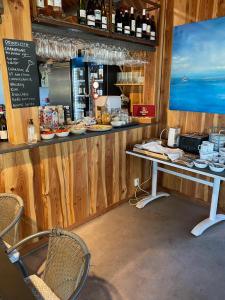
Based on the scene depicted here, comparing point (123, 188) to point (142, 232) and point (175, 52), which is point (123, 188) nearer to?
point (142, 232)

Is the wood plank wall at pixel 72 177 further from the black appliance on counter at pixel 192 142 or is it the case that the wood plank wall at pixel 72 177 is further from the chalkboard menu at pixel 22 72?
the black appliance on counter at pixel 192 142

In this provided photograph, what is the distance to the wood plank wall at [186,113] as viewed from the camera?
2678 mm

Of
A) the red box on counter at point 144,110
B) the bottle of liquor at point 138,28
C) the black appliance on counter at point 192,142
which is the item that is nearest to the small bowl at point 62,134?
the red box on counter at point 144,110

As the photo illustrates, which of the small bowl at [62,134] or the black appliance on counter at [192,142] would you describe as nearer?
the small bowl at [62,134]

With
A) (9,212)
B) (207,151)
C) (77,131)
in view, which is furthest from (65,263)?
(207,151)

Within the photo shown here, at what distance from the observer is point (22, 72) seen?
1987mm

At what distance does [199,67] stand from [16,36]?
6.56ft

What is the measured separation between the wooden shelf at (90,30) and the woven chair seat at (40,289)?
189 cm

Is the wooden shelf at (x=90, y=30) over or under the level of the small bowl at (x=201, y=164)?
over

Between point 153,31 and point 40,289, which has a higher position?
point 153,31

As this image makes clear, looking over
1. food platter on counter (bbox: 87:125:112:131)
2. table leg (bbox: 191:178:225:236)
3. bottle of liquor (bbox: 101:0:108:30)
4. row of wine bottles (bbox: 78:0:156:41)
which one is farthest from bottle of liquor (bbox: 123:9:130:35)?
table leg (bbox: 191:178:225:236)

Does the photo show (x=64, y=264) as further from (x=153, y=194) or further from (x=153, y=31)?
(x=153, y=31)

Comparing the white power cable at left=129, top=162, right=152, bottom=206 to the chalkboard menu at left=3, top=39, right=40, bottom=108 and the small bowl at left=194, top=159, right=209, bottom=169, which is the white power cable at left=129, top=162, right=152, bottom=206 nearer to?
the small bowl at left=194, top=159, right=209, bottom=169

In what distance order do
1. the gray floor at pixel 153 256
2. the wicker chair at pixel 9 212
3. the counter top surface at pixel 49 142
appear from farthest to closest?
the counter top surface at pixel 49 142
the gray floor at pixel 153 256
the wicker chair at pixel 9 212
